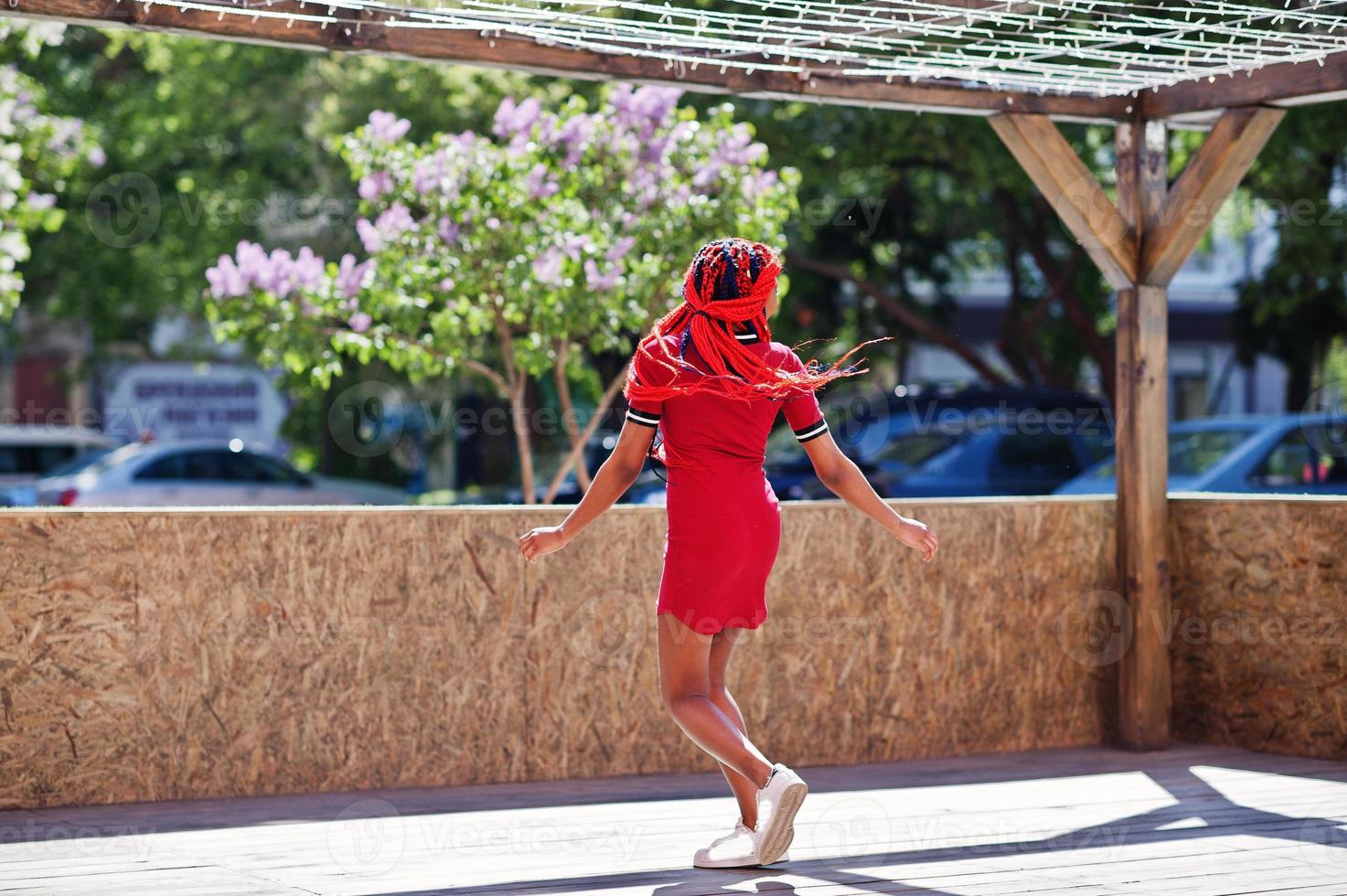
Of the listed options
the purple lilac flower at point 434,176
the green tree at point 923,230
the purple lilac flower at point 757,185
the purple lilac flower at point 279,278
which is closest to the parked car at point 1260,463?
the green tree at point 923,230

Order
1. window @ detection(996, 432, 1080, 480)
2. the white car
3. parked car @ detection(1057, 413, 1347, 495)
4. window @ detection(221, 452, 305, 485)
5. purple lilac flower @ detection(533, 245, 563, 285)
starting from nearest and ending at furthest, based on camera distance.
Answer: purple lilac flower @ detection(533, 245, 563, 285) → parked car @ detection(1057, 413, 1347, 495) → window @ detection(996, 432, 1080, 480) → the white car → window @ detection(221, 452, 305, 485)

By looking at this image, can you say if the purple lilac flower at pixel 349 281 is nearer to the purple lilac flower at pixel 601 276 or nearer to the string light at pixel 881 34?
the purple lilac flower at pixel 601 276

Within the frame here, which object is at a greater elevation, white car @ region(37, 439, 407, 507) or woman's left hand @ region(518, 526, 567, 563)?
white car @ region(37, 439, 407, 507)

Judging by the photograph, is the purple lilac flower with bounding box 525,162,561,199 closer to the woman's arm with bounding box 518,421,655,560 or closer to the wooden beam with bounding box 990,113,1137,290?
the wooden beam with bounding box 990,113,1137,290

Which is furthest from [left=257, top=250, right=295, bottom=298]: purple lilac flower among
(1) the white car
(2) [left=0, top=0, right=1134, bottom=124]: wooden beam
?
(1) the white car

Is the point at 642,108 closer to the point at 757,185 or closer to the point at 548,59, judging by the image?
the point at 757,185

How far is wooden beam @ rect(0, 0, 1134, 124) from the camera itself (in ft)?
20.3

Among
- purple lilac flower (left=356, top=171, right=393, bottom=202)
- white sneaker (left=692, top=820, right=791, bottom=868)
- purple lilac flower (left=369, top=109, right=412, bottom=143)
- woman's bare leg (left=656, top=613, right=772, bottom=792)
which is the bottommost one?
white sneaker (left=692, top=820, right=791, bottom=868)

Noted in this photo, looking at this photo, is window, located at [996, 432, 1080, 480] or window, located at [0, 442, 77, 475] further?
window, located at [0, 442, 77, 475]

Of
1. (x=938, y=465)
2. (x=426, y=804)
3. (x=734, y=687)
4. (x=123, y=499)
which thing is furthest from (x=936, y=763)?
(x=123, y=499)

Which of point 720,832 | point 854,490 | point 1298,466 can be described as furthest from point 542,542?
point 1298,466

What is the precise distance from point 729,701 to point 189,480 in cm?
1459

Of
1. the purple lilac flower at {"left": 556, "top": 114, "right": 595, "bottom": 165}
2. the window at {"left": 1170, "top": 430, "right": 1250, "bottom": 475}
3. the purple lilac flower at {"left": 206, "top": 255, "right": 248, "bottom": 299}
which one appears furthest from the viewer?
the window at {"left": 1170, "top": 430, "right": 1250, "bottom": 475}

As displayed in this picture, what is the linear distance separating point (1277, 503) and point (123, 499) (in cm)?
1329
